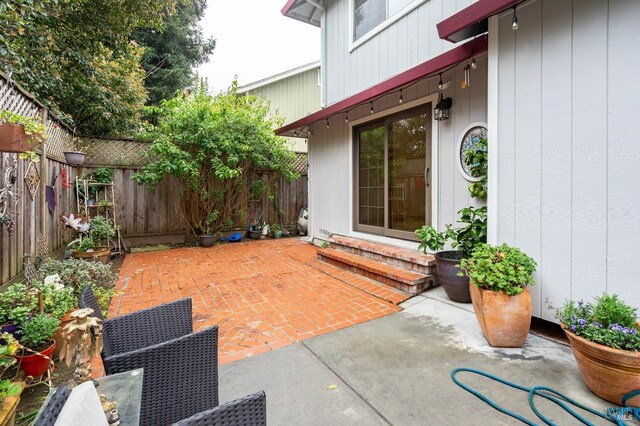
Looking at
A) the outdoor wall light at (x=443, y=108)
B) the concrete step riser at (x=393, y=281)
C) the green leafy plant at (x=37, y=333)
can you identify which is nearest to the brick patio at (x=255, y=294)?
the concrete step riser at (x=393, y=281)

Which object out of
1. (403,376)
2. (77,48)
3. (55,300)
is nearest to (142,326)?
(55,300)

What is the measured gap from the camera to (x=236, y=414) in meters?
0.94

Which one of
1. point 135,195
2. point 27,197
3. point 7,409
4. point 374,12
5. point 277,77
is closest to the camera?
point 7,409

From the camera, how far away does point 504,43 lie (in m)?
2.72

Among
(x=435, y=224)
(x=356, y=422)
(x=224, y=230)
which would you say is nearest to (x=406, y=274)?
(x=435, y=224)

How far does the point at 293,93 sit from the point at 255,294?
10561 mm

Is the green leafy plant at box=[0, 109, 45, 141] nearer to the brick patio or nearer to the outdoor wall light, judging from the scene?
the brick patio

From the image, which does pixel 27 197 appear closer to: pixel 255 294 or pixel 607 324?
pixel 255 294

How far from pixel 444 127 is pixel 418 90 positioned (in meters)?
0.72

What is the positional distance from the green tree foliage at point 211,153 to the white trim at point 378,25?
2670 mm

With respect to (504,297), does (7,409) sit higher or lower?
lower

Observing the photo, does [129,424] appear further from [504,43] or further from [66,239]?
[66,239]

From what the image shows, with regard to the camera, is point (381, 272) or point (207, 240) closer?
point (381, 272)

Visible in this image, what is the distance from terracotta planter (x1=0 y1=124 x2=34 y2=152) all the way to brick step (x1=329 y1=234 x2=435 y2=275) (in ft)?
12.9
